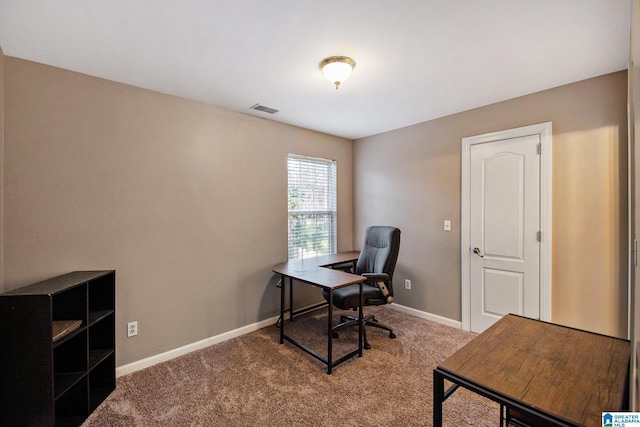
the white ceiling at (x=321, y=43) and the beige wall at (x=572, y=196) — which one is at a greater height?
the white ceiling at (x=321, y=43)

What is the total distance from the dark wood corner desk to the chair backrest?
0.93 ft

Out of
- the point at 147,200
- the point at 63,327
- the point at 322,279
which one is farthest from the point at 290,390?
the point at 147,200

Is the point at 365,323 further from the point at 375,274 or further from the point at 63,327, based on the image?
the point at 63,327

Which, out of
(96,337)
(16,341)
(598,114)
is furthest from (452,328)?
(16,341)

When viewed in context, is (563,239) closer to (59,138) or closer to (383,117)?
(383,117)

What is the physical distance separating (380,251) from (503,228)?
1230 millimetres

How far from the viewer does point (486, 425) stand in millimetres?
1739

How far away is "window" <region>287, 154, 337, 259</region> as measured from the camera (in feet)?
11.8

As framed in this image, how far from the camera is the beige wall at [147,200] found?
1.98 m

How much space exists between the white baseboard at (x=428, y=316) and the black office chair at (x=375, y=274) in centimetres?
70

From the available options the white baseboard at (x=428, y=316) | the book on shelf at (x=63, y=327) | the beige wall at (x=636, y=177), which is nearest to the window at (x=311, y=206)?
the white baseboard at (x=428, y=316)

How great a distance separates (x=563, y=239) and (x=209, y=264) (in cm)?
325

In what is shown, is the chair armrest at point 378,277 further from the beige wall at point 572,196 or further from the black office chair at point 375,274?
the beige wall at point 572,196

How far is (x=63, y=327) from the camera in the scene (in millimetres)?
1745
